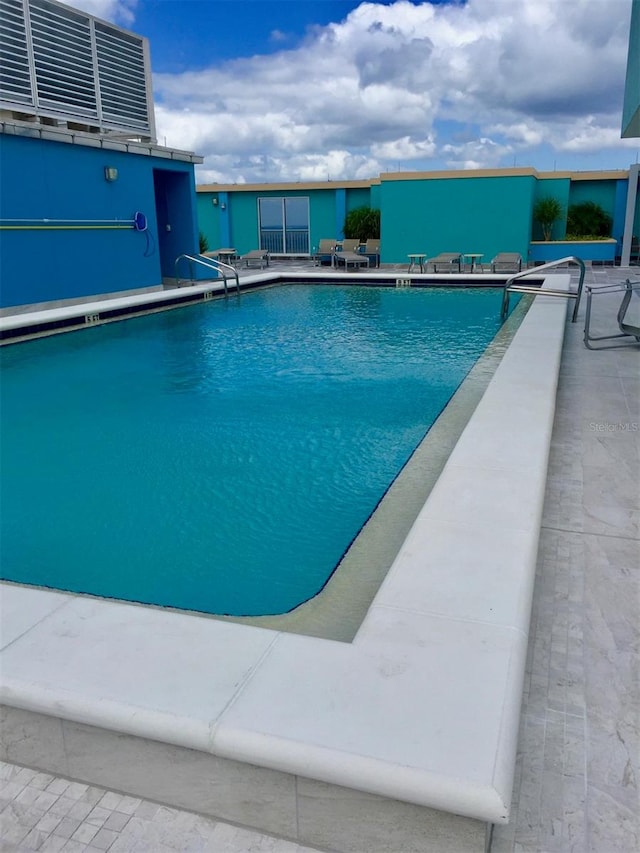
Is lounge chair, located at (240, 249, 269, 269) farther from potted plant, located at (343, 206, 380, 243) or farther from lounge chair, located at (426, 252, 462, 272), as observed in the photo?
lounge chair, located at (426, 252, 462, 272)

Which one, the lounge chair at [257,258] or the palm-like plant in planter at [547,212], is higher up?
the palm-like plant in planter at [547,212]

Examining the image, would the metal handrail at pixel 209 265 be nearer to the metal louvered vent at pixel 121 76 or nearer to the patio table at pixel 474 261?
the metal louvered vent at pixel 121 76

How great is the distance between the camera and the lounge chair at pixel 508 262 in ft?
50.7

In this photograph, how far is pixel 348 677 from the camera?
1.85 metres

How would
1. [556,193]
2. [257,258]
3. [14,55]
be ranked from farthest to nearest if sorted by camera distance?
[257,258] < [556,193] < [14,55]

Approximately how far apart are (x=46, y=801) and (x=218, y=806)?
1.54 ft

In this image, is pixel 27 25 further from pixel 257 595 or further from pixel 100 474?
pixel 257 595

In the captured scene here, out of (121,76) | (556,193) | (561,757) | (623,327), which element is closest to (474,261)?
(556,193)

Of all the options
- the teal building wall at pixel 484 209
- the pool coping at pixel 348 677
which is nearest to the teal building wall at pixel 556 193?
the teal building wall at pixel 484 209

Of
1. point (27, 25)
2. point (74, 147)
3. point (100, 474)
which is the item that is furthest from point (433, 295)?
point (100, 474)

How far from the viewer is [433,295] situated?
13.3 m

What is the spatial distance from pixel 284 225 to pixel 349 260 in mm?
5110

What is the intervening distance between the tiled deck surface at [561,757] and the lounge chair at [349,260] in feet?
48.3

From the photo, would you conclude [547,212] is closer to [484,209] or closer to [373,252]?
[484,209]
